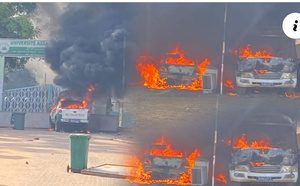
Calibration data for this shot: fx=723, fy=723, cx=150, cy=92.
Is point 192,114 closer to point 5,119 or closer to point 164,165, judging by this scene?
point 164,165

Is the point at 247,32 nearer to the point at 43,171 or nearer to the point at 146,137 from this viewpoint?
the point at 146,137

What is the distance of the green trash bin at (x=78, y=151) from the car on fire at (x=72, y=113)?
526 inches

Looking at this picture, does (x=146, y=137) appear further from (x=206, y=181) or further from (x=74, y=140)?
(x=74, y=140)

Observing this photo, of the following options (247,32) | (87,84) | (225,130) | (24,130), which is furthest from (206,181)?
(24,130)

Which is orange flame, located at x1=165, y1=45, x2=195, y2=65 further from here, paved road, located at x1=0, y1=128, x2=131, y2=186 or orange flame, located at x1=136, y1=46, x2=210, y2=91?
paved road, located at x1=0, y1=128, x2=131, y2=186

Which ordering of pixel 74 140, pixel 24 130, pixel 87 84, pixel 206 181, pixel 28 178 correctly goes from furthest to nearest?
pixel 24 130
pixel 87 84
pixel 74 140
pixel 28 178
pixel 206 181

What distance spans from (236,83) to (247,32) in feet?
3.12

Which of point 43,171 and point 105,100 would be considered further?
point 105,100

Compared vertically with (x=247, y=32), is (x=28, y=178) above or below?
below

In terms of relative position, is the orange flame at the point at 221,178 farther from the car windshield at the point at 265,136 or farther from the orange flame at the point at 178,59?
the orange flame at the point at 178,59

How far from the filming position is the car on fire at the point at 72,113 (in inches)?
1198

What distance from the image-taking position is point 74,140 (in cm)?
1669

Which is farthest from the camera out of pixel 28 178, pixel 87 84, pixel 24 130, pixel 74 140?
pixel 24 130

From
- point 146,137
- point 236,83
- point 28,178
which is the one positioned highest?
point 236,83
